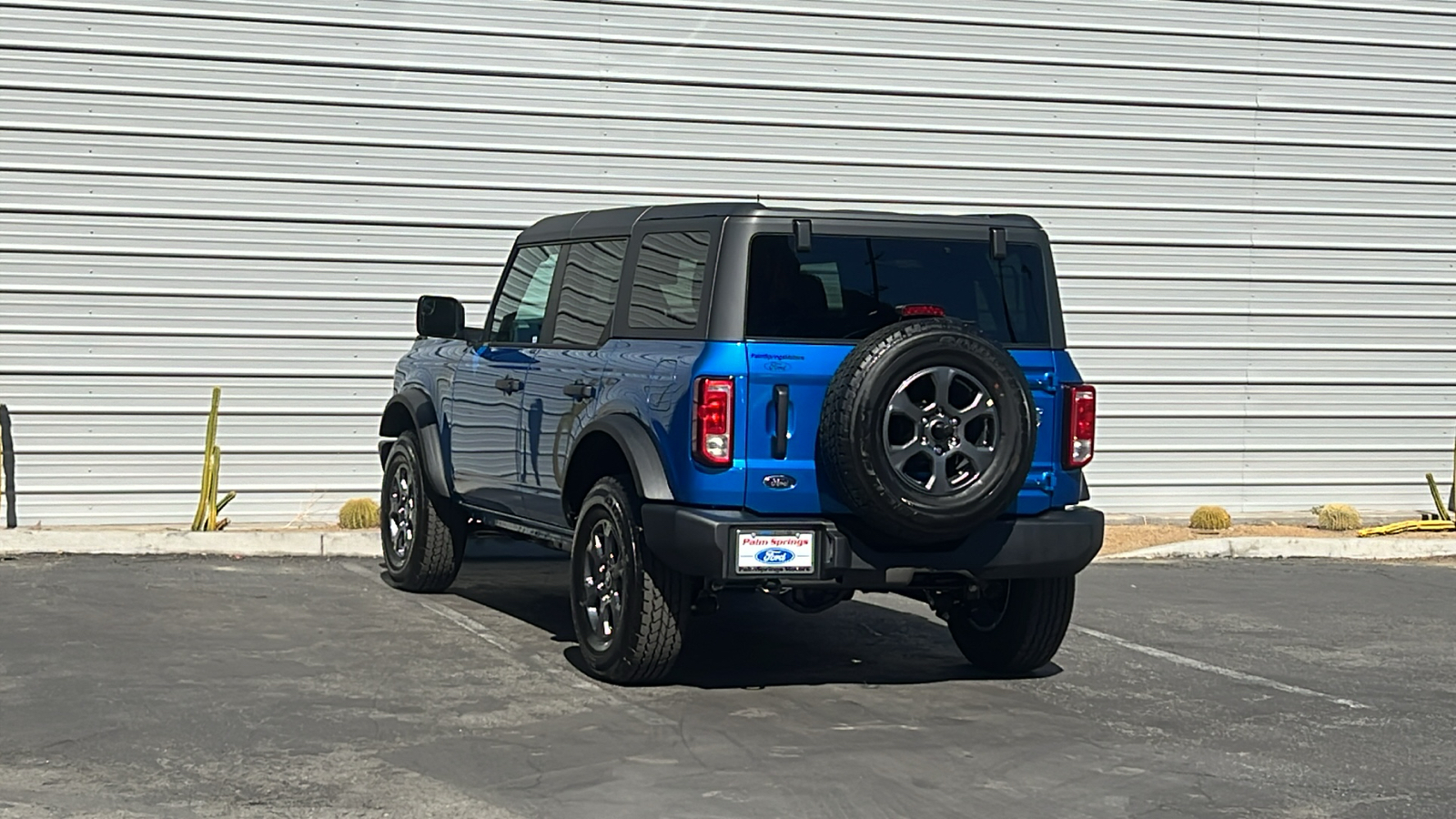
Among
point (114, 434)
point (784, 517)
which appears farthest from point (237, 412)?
point (784, 517)

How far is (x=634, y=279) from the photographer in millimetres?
9023

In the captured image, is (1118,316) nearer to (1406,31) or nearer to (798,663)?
(1406,31)

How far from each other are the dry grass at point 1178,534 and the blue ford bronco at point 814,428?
5581 millimetres

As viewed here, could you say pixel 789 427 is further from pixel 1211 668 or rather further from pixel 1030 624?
pixel 1211 668

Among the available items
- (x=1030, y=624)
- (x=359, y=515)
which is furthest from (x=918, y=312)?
(x=359, y=515)

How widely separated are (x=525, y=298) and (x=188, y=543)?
154 inches

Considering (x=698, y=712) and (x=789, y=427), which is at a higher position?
(x=789, y=427)

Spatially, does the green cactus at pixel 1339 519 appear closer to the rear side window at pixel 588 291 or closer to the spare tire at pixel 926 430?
the rear side window at pixel 588 291

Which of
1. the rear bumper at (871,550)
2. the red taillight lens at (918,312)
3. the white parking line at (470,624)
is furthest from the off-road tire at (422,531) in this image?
the red taillight lens at (918,312)

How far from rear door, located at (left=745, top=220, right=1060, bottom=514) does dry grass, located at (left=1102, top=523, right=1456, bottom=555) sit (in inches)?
236

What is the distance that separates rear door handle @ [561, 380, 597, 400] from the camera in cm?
896

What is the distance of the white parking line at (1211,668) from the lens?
8586 millimetres

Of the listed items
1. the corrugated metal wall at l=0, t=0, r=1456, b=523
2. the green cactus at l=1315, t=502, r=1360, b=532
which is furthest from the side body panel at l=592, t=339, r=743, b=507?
the green cactus at l=1315, t=502, r=1360, b=532

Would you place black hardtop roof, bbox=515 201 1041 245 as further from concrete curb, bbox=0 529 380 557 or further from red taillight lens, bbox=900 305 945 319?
concrete curb, bbox=0 529 380 557
